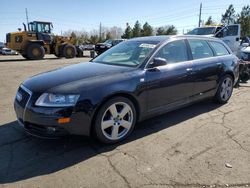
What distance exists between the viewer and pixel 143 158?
3303 millimetres

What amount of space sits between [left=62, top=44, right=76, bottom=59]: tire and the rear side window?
1588 cm

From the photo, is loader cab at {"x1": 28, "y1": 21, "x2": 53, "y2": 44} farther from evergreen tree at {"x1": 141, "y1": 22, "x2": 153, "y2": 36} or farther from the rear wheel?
evergreen tree at {"x1": 141, "y1": 22, "x2": 153, "y2": 36}

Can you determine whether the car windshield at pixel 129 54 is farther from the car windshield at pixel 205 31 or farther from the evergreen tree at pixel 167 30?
the evergreen tree at pixel 167 30

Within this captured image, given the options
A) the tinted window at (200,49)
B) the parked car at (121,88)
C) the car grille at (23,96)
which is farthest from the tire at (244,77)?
the car grille at (23,96)

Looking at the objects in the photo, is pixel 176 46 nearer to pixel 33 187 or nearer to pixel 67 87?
pixel 67 87

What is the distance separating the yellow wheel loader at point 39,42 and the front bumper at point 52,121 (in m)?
16.5

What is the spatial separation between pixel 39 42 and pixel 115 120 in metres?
17.3

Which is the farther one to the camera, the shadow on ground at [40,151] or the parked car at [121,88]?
the parked car at [121,88]

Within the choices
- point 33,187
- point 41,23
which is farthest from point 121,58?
point 41,23

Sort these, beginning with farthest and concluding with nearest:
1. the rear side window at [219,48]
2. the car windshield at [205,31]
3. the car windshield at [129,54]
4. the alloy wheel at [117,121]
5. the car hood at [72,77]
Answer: the car windshield at [205,31] → the rear side window at [219,48] → the car windshield at [129,54] → the alloy wheel at [117,121] → the car hood at [72,77]

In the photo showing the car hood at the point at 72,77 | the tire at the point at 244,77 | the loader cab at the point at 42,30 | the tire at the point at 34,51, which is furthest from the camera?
the loader cab at the point at 42,30

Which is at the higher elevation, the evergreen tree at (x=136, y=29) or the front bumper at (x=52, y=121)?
the evergreen tree at (x=136, y=29)

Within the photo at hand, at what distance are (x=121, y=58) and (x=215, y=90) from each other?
2.27 metres

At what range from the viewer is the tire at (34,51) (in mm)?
18469
